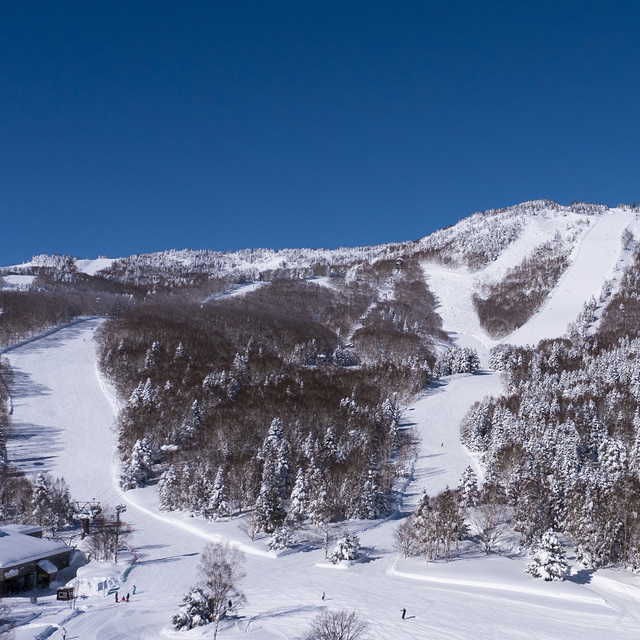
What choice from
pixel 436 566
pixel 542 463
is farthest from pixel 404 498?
pixel 436 566

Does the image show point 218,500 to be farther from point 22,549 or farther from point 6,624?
point 6,624

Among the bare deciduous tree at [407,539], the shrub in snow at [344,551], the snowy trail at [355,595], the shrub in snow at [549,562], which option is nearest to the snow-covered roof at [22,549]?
the snowy trail at [355,595]

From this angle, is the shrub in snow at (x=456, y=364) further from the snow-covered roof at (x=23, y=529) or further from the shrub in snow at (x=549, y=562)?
the snow-covered roof at (x=23, y=529)

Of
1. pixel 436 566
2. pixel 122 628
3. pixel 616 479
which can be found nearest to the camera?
pixel 122 628

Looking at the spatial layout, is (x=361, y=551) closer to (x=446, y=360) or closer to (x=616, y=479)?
(x=616, y=479)

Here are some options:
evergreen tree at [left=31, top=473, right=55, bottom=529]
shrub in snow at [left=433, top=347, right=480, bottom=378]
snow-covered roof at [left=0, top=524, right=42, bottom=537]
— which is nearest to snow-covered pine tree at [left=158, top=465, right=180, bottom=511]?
evergreen tree at [left=31, top=473, right=55, bottom=529]

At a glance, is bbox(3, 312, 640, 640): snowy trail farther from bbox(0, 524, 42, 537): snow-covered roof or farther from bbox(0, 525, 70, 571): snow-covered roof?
bbox(0, 524, 42, 537): snow-covered roof
